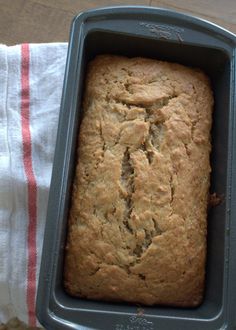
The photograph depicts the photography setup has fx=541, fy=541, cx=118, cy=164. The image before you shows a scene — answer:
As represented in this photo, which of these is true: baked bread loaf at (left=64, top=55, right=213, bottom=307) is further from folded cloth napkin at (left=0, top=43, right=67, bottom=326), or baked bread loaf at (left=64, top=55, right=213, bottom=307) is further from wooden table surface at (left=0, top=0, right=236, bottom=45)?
wooden table surface at (left=0, top=0, right=236, bottom=45)

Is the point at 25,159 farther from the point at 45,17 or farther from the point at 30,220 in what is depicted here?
the point at 45,17

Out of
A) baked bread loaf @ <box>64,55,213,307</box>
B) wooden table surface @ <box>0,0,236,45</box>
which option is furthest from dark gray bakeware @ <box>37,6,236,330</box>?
wooden table surface @ <box>0,0,236,45</box>

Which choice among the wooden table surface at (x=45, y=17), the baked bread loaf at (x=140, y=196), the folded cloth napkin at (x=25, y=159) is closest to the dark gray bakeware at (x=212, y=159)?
the baked bread loaf at (x=140, y=196)

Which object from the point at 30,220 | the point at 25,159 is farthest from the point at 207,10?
the point at 30,220

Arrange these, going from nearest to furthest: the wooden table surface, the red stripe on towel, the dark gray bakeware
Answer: the dark gray bakeware → the red stripe on towel → the wooden table surface

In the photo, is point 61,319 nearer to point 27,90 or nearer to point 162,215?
point 162,215

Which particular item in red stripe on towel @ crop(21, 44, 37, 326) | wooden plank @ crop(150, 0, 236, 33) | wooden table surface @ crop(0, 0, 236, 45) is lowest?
red stripe on towel @ crop(21, 44, 37, 326)

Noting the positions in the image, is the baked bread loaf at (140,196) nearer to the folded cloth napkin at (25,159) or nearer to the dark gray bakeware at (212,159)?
the dark gray bakeware at (212,159)

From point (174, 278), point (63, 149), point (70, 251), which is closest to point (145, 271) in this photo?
point (174, 278)
